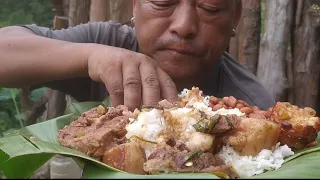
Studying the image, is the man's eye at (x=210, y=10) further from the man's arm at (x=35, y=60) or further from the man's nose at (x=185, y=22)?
the man's arm at (x=35, y=60)

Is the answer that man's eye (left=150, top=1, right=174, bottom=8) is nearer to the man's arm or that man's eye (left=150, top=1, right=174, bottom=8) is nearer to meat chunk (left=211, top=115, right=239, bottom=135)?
the man's arm

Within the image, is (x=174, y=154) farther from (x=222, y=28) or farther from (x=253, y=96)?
(x=253, y=96)

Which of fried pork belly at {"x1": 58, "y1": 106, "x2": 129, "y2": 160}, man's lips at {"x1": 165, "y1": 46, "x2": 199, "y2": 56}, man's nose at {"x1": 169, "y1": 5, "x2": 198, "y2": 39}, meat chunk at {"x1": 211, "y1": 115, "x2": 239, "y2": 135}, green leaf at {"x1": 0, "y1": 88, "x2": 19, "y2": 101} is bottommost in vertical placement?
green leaf at {"x1": 0, "y1": 88, "x2": 19, "y2": 101}

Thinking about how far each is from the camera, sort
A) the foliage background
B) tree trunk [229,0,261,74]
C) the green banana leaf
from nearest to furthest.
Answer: the green banana leaf → tree trunk [229,0,261,74] → the foliage background

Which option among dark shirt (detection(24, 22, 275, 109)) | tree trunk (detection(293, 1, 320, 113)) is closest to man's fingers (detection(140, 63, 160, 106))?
dark shirt (detection(24, 22, 275, 109))

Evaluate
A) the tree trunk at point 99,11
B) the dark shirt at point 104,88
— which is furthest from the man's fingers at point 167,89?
the tree trunk at point 99,11
